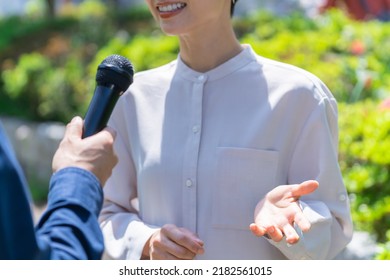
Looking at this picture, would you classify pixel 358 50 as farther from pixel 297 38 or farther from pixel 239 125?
pixel 239 125

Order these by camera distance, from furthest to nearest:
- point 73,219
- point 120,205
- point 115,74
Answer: point 120,205 → point 115,74 → point 73,219

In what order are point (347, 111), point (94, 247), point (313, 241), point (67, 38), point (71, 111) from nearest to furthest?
point (94, 247)
point (313, 241)
point (347, 111)
point (71, 111)
point (67, 38)

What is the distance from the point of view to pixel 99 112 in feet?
6.79

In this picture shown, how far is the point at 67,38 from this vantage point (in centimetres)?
900

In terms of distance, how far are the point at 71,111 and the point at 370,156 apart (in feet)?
12.3

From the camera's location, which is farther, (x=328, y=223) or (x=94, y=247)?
(x=328, y=223)

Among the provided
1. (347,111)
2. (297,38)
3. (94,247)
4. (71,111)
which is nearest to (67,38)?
(71,111)

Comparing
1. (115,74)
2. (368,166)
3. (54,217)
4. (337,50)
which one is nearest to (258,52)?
(337,50)

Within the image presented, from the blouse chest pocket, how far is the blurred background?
3.45ft

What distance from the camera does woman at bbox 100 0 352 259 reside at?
2354 millimetres

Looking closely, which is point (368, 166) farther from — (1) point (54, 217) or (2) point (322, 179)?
(1) point (54, 217)

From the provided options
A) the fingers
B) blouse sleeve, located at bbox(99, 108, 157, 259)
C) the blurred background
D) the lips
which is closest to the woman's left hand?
the fingers

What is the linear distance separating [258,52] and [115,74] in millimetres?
3635

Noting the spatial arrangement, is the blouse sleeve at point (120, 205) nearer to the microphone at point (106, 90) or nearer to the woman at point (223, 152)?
the woman at point (223, 152)
